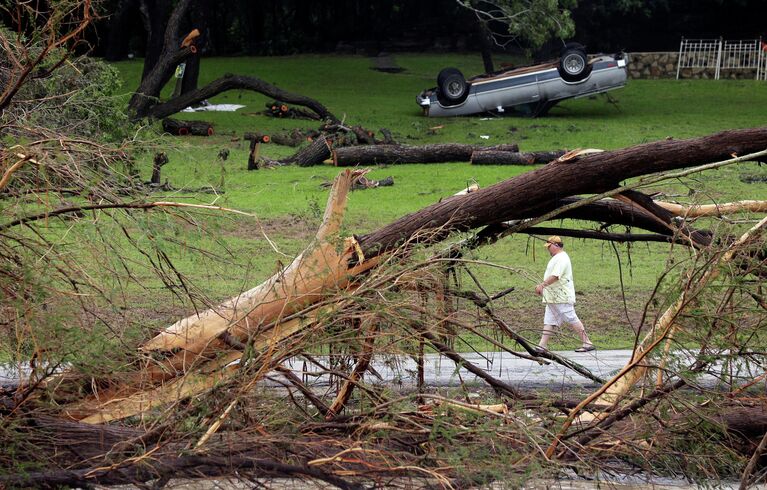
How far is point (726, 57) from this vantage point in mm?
34375

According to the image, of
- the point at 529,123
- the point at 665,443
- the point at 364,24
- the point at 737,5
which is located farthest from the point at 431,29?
the point at 665,443

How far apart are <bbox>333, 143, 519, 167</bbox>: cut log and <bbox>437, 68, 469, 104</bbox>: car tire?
540 cm

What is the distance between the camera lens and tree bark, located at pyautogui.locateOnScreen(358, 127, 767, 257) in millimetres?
6895

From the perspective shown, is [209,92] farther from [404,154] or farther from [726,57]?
[726,57]

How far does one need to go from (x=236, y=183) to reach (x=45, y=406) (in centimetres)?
1258

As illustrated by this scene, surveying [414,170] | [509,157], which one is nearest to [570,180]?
[509,157]

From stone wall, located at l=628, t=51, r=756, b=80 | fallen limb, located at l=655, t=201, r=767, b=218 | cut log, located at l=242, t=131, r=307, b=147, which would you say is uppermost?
stone wall, located at l=628, t=51, r=756, b=80

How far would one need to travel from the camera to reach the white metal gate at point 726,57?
33.9 metres

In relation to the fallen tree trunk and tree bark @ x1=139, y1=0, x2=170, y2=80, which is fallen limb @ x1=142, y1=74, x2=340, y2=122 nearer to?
tree bark @ x1=139, y1=0, x2=170, y2=80

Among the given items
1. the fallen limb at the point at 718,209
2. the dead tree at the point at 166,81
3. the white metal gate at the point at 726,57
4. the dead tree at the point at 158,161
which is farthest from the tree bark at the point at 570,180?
the white metal gate at the point at 726,57

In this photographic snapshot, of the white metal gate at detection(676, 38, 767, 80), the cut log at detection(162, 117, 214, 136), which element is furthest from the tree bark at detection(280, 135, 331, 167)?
the white metal gate at detection(676, 38, 767, 80)

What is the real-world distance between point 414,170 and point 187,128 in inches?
240

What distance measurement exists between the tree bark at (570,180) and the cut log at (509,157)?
1295cm

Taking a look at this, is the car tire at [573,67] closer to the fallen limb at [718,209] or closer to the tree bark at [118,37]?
the tree bark at [118,37]
